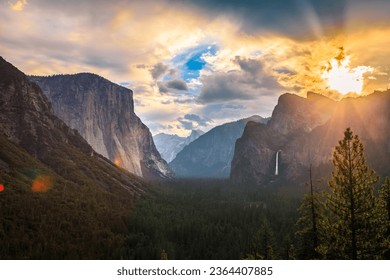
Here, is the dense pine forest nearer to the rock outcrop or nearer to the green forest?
the green forest

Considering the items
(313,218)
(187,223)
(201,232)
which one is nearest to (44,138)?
(187,223)

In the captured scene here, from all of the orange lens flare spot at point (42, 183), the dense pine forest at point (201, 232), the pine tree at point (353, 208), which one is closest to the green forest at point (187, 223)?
the pine tree at point (353, 208)

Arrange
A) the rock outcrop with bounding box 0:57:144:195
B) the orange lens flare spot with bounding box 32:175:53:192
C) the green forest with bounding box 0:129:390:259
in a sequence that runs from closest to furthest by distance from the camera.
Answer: the green forest with bounding box 0:129:390:259, the orange lens flare spot with bounding box 32:175:53:192, the rock outcrop with bounding box 0:57:144:195

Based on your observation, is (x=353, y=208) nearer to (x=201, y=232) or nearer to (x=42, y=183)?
(x=201, y=232)

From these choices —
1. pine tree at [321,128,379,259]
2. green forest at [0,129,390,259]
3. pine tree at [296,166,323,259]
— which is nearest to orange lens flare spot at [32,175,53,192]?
green forest at [0,129,390,259]
